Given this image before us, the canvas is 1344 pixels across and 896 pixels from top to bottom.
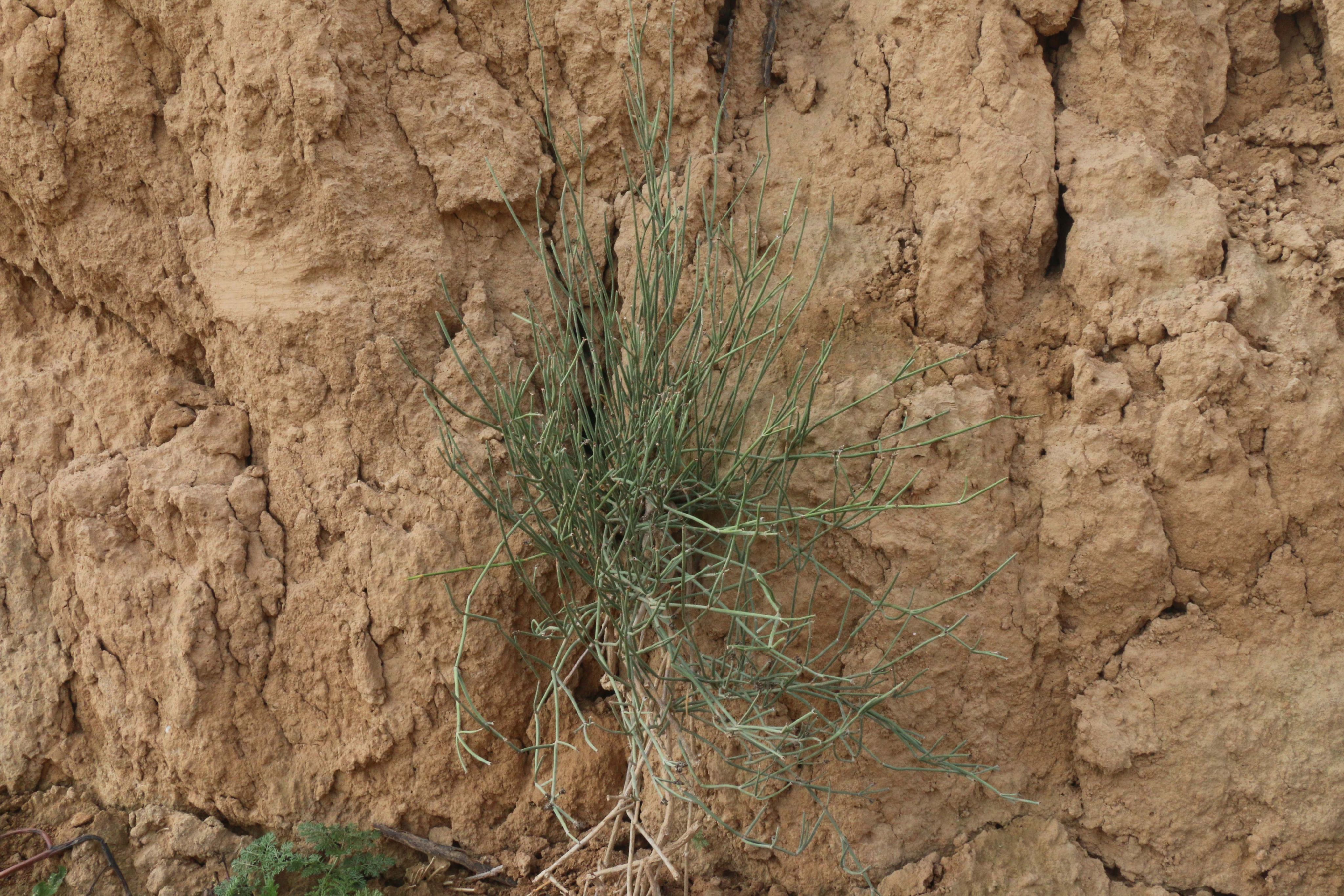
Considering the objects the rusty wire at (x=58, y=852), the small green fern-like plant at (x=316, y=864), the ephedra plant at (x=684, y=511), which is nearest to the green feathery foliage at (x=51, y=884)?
the rusty wire at (x=58, y=852)

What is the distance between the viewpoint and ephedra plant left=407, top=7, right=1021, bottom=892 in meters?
2.10

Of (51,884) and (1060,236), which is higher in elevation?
(1060,236)

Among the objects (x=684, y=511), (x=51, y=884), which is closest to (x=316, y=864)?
(x=51, y=884)

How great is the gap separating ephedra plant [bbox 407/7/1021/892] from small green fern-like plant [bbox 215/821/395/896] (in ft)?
1.18

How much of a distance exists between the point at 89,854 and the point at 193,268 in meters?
1.60

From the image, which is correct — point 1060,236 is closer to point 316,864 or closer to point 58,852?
point 316,864

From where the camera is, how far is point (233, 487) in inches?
98.8

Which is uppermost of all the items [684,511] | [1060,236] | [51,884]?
[1060,236]

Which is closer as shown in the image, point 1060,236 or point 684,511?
point 684,511

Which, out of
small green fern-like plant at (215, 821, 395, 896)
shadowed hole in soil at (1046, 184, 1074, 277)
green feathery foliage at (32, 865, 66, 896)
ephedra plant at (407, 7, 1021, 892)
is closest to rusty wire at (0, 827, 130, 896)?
green feathery foliage at (32, 865, 66, 896)

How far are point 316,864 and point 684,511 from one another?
4.26ft

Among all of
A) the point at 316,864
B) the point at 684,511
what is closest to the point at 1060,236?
the point at 684,511

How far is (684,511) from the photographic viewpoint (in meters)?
2.30

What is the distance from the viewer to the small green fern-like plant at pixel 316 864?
2.36m
